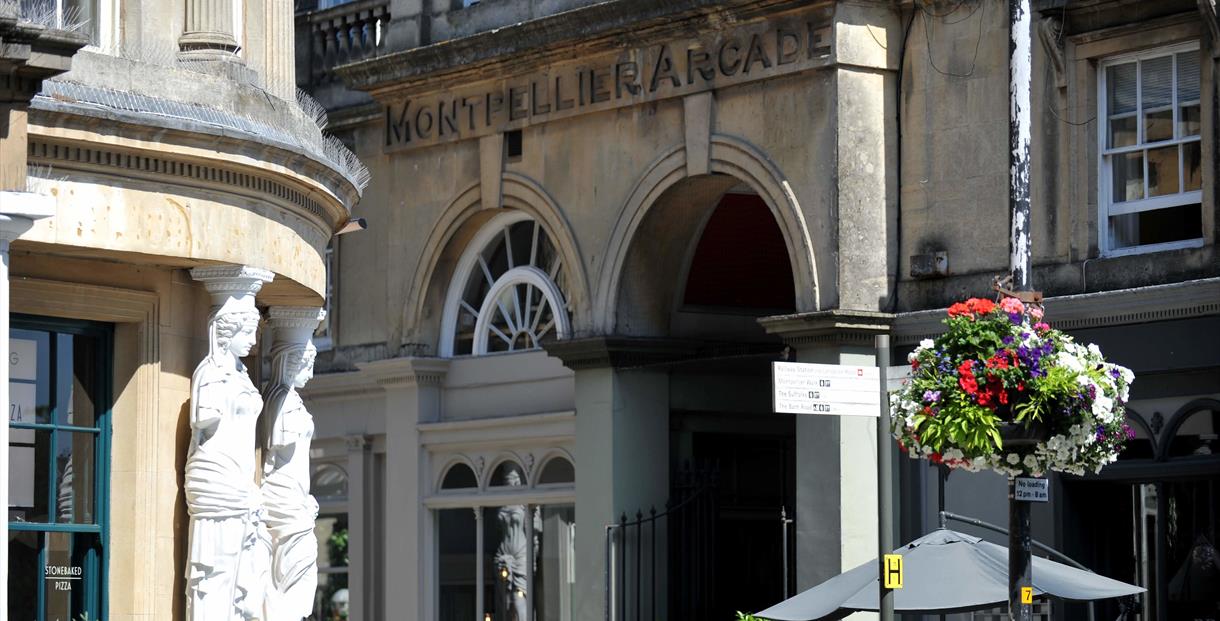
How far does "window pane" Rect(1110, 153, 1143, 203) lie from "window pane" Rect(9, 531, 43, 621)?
10481 mm

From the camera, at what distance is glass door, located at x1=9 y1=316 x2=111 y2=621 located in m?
14.0

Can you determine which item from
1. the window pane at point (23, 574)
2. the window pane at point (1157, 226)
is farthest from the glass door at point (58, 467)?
the window pane at point (1157, 226)

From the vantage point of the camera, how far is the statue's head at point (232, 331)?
14.2 m

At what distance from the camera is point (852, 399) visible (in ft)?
43.8

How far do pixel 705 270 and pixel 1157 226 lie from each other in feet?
20.1

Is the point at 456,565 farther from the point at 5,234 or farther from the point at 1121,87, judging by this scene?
the point at 5,234

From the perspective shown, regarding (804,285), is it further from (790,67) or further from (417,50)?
(417,50)

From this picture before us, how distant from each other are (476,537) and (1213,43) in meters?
10.7

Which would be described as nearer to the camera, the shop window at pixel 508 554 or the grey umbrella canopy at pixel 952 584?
the grey umbrella canopy at pixel 952 584

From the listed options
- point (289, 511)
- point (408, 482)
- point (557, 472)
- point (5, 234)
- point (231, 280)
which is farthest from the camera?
point (408, 482)

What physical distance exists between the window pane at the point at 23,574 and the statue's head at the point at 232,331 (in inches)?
63.7

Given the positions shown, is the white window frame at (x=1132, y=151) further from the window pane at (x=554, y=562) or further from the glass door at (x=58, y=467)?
the glass door at (x=58, y=467)

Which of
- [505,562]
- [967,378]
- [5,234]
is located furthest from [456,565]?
[5,234]

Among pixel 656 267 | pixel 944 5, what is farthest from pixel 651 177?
pixel 944 5
